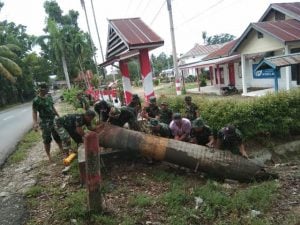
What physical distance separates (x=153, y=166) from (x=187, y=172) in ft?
2.25

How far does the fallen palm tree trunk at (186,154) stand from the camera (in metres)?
5.88

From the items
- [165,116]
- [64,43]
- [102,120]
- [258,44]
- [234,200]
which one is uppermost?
[64,43]

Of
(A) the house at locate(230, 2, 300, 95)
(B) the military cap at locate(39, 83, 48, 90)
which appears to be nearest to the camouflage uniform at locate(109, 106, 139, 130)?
(B) the military cap at locate(39, 83, 48, 90)

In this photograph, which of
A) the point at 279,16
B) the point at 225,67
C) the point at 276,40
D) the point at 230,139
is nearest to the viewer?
the point at 230,139

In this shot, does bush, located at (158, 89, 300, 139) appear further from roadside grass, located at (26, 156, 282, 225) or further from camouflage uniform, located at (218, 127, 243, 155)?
roadside grass, located at (26, 156, 282, 225)

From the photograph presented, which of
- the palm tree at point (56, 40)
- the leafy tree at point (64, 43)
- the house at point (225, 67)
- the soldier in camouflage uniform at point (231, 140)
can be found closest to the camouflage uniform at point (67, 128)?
the soldier in camouflage uniform at point (231, 140)

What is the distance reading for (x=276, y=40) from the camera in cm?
1697

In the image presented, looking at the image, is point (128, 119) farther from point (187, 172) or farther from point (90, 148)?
point (90, 148)

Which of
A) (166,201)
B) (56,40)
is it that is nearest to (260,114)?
(166,201)

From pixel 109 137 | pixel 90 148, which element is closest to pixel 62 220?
pixel 90 148

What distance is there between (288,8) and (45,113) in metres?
17.0

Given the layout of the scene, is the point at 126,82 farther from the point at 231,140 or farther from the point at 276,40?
the point at 276,40

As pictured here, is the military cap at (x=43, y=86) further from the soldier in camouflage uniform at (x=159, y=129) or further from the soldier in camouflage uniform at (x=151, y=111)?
the soldier in camouflage uniform at (x=151, y=111)

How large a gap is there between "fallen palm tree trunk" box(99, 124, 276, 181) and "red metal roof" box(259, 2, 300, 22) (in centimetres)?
1488
